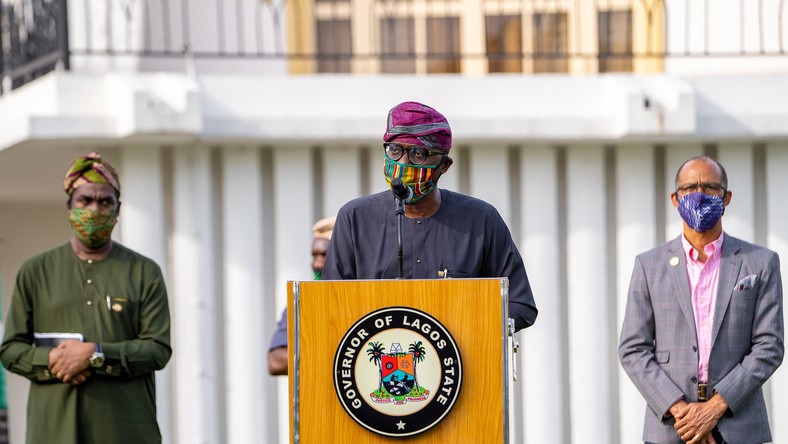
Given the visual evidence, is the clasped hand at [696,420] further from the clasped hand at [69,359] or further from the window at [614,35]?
the window at [614,35]

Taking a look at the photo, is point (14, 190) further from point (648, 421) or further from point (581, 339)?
point (648, 421)

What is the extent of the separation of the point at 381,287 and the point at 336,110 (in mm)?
4108

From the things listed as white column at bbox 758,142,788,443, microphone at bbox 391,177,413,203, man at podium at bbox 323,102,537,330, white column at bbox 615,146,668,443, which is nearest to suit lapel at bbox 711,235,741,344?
man at podium at bbox 323,102,537,330

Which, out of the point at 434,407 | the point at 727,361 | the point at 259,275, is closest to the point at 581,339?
the point at 259,275

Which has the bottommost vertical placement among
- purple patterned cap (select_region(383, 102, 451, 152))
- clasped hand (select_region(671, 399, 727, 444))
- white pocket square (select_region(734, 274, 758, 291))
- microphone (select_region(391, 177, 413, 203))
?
clasped hand (select_region(671, 399, 727, 444))

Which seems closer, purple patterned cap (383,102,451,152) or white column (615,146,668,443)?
purple patterned cap (383,102,451,152)

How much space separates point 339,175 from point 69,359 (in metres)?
2.97

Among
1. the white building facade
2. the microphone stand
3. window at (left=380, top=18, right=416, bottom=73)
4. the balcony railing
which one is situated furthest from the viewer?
window at (left=380, top=18, right=416, bottom=73)

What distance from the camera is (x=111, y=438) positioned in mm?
5301

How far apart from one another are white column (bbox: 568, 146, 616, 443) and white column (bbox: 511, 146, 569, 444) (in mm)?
89

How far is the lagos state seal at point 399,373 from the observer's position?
3756 millimetres

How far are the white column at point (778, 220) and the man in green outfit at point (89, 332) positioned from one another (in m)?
4.01

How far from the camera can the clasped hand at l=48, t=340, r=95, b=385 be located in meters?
5.21

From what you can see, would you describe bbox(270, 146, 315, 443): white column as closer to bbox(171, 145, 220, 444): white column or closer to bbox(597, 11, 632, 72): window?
bbox(171, 145, 220, 444): white column
